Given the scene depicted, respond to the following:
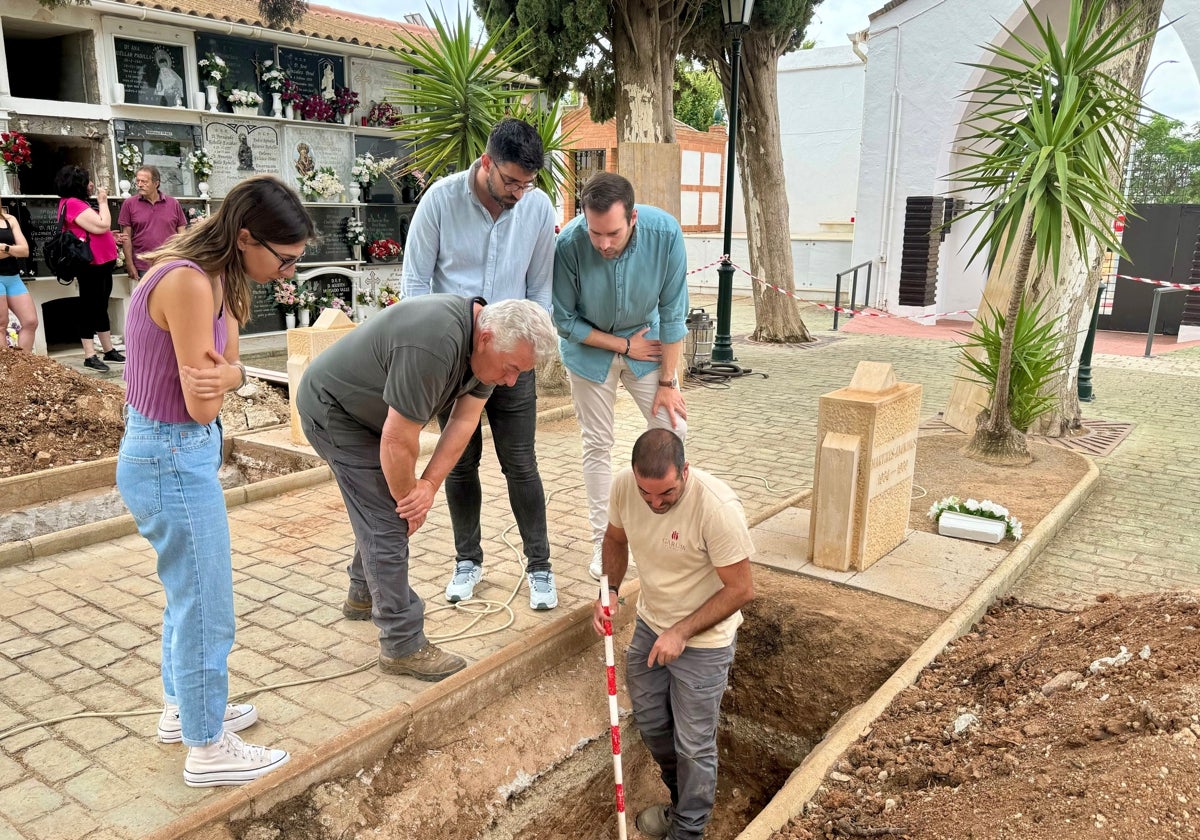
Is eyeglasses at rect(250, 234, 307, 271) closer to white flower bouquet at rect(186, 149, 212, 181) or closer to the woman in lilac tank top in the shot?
the woman in lilac tank top

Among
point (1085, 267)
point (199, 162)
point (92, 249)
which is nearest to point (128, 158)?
point (199, 162)

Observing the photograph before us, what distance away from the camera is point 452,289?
4059mm

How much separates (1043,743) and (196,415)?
304 cm

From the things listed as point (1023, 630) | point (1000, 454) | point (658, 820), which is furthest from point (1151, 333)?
point (658, 820)

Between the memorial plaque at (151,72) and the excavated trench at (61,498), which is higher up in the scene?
the memorial plaque at (151,72)

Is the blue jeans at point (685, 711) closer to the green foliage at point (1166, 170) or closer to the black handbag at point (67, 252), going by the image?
the black handbag at point (67, 252)

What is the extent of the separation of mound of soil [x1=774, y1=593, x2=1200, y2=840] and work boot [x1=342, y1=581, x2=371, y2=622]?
2.20m

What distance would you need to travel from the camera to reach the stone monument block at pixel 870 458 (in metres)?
4.76

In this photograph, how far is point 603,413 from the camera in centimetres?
448

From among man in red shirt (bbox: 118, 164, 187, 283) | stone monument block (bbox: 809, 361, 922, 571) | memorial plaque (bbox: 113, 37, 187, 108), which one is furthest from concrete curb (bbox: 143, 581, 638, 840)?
memorial plaque (bbox: 113, 37, 187, 108)

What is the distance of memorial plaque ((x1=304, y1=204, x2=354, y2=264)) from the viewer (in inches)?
543

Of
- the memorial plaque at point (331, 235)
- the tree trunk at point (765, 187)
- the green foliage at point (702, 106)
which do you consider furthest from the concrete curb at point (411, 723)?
the green foliage at point (702, 106)

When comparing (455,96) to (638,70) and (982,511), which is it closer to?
(638,70)

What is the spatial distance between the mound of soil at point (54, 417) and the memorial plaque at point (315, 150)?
20.7ft
